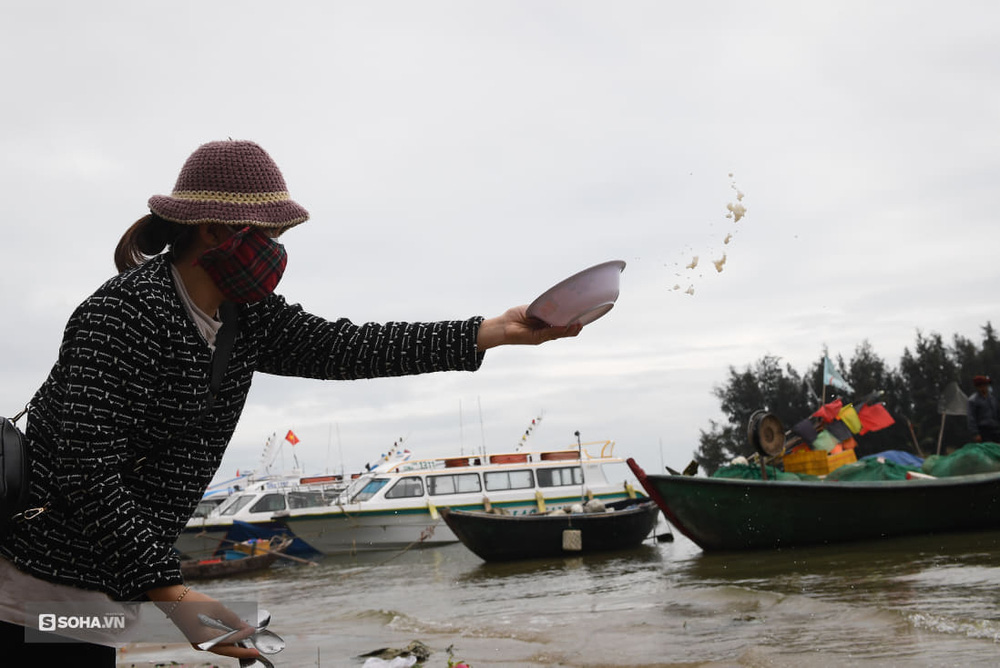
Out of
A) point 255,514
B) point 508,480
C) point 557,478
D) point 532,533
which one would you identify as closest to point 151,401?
point 532,533

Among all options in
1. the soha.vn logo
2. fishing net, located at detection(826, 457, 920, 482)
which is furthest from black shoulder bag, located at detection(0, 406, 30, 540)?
fishing net, located at detection(826, 457, 920, 482)

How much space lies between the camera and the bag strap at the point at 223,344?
5.35 ft

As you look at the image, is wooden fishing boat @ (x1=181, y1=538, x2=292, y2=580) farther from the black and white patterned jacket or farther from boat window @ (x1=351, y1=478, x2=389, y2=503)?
the black and white patterned jacket

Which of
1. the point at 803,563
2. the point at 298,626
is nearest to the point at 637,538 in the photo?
the point at 803,563

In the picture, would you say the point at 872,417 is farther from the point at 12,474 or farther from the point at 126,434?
the point at 12,474

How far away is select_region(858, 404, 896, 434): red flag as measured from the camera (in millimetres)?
15812

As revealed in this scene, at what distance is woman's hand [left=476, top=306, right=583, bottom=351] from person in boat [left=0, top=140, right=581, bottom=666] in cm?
49

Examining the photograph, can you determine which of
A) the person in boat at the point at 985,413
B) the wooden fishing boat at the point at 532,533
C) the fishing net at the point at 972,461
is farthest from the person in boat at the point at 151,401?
the wooden fishing boat at the point at 532,533

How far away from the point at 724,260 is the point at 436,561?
16.8 meters

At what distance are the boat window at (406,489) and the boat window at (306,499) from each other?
88.7 inches

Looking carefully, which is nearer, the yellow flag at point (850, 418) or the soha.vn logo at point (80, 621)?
the soha.vn logo at point (80, 621)

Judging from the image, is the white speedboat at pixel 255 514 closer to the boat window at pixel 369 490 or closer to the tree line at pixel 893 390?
the boat window at pixel 369 490

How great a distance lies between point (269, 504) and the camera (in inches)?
997

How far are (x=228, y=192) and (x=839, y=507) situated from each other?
12876mm
